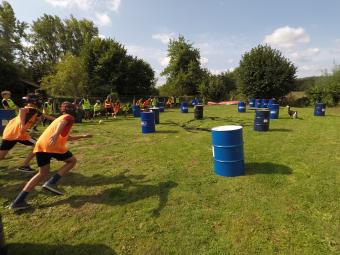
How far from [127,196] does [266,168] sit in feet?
11.6

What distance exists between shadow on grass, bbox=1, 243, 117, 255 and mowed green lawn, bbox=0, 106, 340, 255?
0.04 feet

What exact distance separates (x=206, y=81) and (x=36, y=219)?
45.3m

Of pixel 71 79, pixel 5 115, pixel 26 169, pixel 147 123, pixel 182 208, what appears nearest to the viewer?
pixel 182 208

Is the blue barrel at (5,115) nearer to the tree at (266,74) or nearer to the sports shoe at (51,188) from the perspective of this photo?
the sports shoe at (51,188)

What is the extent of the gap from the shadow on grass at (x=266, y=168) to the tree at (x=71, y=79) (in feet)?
121

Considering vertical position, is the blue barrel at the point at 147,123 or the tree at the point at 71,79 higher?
the tree at the point at 71,79

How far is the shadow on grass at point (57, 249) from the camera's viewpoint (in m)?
3.49

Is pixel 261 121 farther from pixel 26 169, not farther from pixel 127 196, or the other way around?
pixel 26 169

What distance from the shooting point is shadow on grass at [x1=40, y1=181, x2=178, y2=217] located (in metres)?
4.86

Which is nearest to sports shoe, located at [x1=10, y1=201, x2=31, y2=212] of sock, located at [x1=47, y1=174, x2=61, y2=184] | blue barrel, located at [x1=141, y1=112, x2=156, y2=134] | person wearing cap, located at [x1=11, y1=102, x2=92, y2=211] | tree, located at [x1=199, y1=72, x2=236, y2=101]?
person wearing cap, located at [x1=11, y1=102, x2=92, y2=211]

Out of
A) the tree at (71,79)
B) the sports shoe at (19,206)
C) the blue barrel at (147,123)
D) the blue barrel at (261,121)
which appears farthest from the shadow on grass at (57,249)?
the tree at (71,79)

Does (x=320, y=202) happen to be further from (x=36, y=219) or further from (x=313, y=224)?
(x=36, y=219)

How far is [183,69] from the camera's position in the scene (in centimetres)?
5656

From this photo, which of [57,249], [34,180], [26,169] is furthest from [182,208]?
[26,169]
